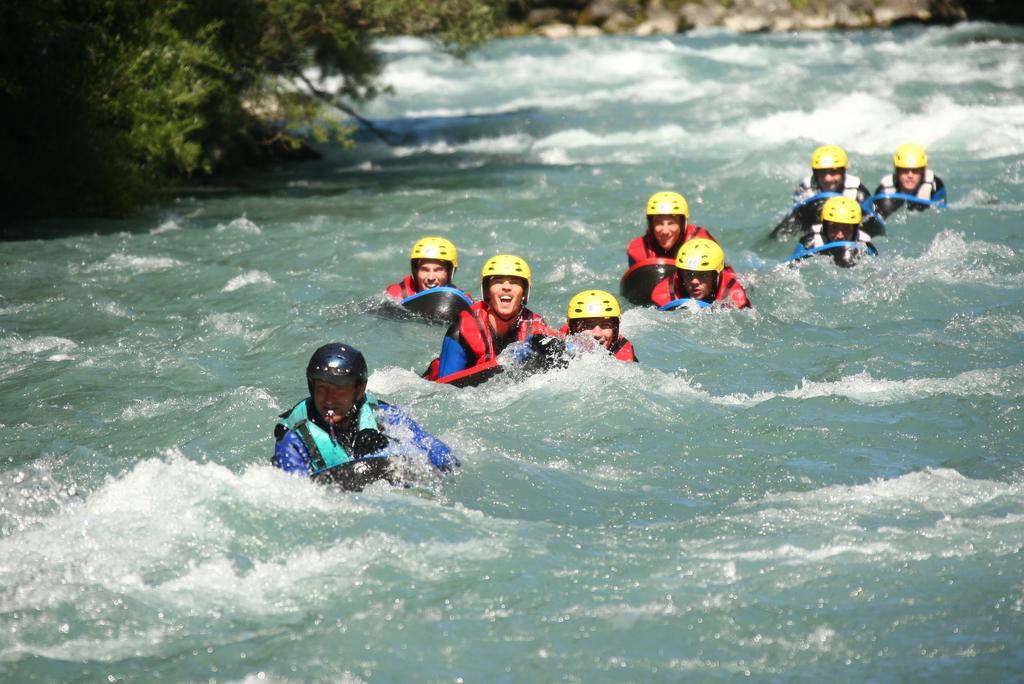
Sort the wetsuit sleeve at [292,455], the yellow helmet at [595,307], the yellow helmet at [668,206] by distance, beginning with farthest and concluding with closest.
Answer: the yellow helmet at [668,206] → the yellow helmet at [595,307] → the wetsuit sleeve at [292,455]

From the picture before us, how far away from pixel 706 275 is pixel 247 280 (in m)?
4.89

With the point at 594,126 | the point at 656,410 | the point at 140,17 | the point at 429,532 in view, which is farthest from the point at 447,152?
the point at 429,532

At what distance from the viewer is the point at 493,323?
354 inches

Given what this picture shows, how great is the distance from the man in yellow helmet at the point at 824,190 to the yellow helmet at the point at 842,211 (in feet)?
4.07

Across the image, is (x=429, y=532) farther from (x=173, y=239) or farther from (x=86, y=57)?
(x=86, y=57)

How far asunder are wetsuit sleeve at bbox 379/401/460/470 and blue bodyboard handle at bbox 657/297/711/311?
4234 mm

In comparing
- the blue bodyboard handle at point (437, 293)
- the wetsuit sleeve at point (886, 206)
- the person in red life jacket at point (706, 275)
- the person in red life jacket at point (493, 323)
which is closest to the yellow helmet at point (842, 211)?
the person in red life jacket at point (706, 275)

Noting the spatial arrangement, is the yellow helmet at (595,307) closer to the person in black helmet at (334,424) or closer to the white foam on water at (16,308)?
the person in black helmet at (334,424)

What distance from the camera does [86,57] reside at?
16.4 metres

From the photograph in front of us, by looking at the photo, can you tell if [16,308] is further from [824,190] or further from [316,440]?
[824,190]

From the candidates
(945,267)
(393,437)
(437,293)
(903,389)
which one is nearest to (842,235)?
(945,267)

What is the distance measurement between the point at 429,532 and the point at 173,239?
10081 millimetres

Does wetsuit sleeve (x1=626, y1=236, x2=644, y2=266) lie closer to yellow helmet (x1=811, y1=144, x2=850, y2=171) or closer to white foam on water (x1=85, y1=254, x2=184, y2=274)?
yellow helmet (x1=811, y1=144, x2=850, y2=171)

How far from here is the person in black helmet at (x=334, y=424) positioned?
6586mm
